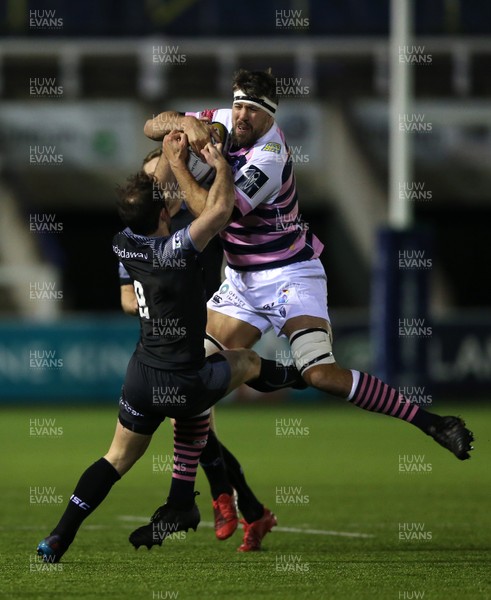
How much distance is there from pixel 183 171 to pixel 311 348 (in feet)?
4.12

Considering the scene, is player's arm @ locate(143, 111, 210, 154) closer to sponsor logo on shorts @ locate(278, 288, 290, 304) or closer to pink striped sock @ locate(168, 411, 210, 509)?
sponsor logo on shorts @ locate(278, 288, 290, 304)

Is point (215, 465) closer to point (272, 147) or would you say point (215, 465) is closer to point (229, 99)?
point (272, 147)

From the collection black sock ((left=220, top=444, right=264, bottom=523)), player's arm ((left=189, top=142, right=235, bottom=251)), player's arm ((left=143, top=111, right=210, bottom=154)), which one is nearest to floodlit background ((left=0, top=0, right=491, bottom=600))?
black sock ((left=220, top=444, right=264, bottom=523))

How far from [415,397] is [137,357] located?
11405 millimetres

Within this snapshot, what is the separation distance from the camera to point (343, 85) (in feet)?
85.1

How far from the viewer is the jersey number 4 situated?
7391 millimetres

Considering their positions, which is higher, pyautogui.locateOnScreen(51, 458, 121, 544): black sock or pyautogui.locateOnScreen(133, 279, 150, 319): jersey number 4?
pyautogui.locateOnScreen(133, 279, 150, 319): jersey number 4

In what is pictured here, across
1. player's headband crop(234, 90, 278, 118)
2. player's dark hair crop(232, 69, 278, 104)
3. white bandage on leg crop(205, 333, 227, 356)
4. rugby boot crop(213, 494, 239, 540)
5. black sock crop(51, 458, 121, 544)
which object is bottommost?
rugby boot crop(213, 494, 239, 540)

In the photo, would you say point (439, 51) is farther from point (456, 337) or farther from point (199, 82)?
Result: point (456, 337)

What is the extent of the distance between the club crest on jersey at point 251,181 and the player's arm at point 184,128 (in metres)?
0.33

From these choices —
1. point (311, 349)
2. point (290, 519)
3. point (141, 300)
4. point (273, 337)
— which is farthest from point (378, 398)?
point (273, 337)

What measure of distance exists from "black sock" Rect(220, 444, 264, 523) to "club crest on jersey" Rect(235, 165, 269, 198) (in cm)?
156

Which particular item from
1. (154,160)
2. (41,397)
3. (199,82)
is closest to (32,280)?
(41,397)

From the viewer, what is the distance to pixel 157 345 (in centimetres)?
732
